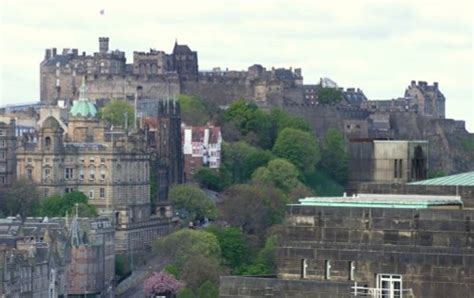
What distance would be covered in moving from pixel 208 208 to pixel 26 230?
31244mm

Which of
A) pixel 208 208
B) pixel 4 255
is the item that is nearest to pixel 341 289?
pixel 4 255

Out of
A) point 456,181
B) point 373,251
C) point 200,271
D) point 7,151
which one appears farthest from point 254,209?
point 373,251

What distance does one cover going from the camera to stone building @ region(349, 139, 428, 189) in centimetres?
5647

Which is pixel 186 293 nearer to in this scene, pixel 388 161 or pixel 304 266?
pixel 388 161

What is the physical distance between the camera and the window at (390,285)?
43812mm

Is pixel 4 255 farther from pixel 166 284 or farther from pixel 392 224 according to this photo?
pixel 392 224

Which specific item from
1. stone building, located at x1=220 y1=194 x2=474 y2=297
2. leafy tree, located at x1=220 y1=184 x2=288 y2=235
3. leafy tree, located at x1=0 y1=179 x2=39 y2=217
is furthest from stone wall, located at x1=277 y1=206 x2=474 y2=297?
leafy tree, located at x1=0 y1=179 x2=39 y2=217

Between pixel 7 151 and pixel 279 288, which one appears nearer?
pixel 279 288

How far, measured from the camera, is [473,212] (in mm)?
43625

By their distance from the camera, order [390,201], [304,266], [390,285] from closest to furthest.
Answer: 1. [390,285]
2. [304,266]
3. [390,201]

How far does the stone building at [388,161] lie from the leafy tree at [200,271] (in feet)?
279

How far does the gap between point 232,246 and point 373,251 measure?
120 m

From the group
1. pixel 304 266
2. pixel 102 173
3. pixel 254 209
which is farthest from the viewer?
pixel 102 173

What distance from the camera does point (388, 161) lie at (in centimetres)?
5762
